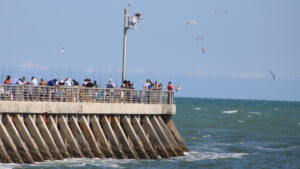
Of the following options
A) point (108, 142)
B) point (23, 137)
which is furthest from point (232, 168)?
point (23, 137)

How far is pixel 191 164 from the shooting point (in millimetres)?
36125

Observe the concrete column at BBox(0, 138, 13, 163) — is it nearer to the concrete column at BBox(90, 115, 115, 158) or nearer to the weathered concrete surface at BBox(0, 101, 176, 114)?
the weathered concrete surface at BBox(0, 101, 176, 114)

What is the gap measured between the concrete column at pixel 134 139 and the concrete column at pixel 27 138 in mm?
5612

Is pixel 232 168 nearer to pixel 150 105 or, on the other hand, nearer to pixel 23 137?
pixel 150 105

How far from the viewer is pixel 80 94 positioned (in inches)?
1341

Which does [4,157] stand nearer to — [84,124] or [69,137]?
[69,137]

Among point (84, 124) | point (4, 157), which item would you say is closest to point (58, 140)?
point (84, 124)

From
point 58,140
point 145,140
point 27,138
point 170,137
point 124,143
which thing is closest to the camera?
point 27,138

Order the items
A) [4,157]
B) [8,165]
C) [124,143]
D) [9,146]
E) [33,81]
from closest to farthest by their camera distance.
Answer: [8,165] < [4,157] < [9,146] < [33,81] < [124,143]

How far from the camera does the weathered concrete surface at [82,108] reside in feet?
99.8

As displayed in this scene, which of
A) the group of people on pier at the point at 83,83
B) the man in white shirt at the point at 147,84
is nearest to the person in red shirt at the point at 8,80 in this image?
the group of people on pier at the point at 83,83

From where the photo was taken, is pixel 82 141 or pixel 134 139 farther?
pixel 134 139

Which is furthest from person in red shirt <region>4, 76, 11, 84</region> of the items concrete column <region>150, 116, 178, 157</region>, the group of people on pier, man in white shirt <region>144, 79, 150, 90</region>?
man in white shirt <region>144, 79, 150, 90</region>

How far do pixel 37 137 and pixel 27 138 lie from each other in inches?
22.1
